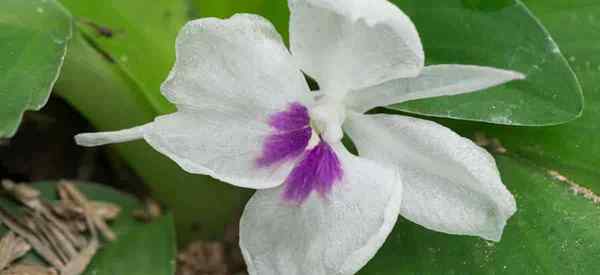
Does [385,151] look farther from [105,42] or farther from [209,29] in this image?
[105,42]

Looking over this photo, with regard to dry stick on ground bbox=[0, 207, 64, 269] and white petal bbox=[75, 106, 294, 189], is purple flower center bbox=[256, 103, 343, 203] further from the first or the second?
dry stick on ground bbox=[0, 207, 64, 269]

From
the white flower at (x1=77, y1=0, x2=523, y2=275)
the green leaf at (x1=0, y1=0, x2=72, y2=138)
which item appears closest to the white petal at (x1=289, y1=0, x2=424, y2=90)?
the white flower at (x1=77, y1=0, x2=523, y2=275)

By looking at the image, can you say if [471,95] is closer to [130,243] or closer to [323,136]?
[323,136]

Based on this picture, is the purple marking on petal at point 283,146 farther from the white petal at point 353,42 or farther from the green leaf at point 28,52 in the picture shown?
the green leaf at point 28,52

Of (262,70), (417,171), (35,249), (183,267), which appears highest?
(262,70)

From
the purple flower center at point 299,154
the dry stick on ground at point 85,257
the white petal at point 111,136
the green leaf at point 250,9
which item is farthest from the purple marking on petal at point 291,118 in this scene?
the dry stick on ground at point 85,257

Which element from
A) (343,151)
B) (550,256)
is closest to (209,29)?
(343,151)

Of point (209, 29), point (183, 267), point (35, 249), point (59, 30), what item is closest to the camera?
point (209, 29)
